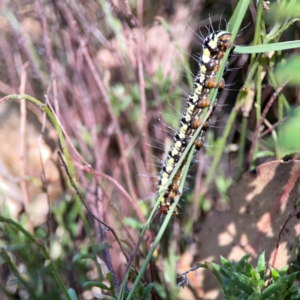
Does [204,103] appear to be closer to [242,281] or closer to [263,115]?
[263,115]

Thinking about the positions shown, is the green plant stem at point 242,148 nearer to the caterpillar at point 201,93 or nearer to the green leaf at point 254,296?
the caterpillar at point 201,93

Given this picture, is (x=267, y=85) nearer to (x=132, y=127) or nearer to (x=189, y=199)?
(x=189, y=199)

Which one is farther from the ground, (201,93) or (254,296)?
(201,93)

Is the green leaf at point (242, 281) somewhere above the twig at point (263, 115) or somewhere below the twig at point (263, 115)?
below

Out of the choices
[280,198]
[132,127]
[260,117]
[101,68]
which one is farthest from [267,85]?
[101,68]

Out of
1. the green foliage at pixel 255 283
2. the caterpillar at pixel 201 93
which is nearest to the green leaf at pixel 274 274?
the green foliage at pixel 255 283

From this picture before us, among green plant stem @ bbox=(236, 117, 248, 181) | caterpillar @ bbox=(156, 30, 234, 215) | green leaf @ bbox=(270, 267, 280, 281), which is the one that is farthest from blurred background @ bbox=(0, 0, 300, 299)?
green leaf @ bbox=(270, 267, 280, 281)

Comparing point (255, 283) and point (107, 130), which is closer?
point (255, 283)

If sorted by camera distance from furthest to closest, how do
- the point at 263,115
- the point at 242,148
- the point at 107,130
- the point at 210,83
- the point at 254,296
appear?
the point at 107,130 < the point at 242,148 < the point at 263,115 < the point at 210,83 < the point at 254,296

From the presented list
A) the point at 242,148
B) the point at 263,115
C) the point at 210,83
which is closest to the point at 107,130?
the point at 242,148

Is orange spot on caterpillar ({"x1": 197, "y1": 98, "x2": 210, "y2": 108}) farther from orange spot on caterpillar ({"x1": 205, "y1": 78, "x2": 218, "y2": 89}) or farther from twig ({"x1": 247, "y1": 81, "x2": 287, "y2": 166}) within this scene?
twig ({"x1": 247, "y1": 81, "x2": 287, "y2": 166})

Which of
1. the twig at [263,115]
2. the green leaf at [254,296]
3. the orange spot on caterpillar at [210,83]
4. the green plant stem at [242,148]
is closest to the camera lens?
the green leaf at [254,296]
